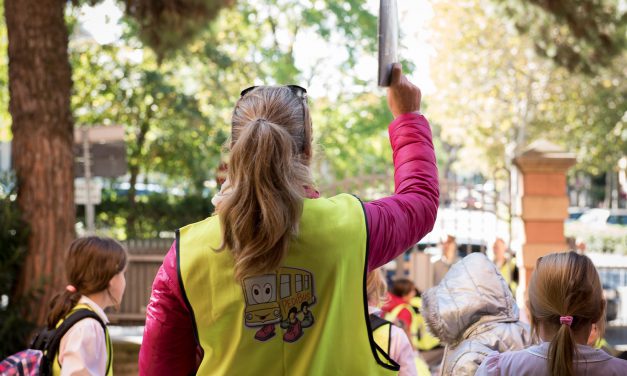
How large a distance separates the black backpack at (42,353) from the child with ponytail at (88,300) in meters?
0.02

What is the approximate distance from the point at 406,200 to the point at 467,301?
1.33 meters

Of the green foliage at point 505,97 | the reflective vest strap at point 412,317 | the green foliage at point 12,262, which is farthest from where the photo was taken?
the green foliage at point 505,97

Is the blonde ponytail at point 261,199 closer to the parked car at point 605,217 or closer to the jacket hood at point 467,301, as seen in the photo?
the jacket hood at point 467,301

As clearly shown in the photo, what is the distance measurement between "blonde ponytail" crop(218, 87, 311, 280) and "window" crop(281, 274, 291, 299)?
0.12 ft

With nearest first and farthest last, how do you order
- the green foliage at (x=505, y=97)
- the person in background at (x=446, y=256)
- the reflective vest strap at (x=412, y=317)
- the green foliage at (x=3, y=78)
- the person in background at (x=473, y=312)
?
the person in background at (x=473, y=312)
the reflective vest strap at (x=412, y=317)
the person in background at (x=446, y=256)
the green foliage at (x=3, y=78)
the green foliage at (x=505, y=97)

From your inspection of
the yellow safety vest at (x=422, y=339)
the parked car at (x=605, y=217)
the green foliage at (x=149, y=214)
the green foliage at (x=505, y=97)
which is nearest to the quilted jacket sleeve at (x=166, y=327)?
the yellow safety vest at (x=422, y=339)

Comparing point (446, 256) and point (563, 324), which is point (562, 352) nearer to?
point (563, 324)

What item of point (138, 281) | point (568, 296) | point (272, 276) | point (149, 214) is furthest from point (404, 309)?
point (149, 214)

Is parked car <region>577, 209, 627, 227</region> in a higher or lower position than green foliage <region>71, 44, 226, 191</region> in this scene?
lower

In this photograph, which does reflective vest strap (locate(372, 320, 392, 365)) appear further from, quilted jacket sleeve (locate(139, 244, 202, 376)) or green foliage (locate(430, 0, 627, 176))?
green foliage (locate(430, 0, 627, 176))

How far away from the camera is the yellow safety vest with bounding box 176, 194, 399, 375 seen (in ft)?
6.06

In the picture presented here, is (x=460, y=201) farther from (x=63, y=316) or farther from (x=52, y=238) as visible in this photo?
(x=63, y=316)

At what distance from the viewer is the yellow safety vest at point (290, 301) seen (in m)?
1.85

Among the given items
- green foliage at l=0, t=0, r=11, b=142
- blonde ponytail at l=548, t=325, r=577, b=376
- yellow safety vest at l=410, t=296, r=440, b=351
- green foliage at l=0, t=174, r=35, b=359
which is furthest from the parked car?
blonde ponytail at l=548, t=325, r=577, b=376
